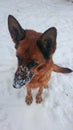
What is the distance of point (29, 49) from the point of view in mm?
2402

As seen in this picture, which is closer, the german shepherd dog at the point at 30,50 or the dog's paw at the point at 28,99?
the german shepherd dog at the point at 30,50

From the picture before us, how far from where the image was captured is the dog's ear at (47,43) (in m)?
2.34

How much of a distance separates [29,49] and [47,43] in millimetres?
207

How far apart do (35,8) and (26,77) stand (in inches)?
141

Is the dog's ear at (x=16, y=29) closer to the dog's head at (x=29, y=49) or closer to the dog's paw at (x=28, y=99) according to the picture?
the dog's head at (x=29, y=49)

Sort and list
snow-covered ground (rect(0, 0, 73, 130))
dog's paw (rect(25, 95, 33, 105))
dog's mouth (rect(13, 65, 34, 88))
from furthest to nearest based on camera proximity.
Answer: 1. dog's paw (rect(25, 95, 33, 105))
2. snow-covered ground (rect(0, 0, 73, 130))
3. dog's mouth (rect(13, 65, 34, 88))

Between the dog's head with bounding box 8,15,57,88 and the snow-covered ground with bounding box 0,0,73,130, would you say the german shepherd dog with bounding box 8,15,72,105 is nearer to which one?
the dog's head with bounding box 8,15,57,88

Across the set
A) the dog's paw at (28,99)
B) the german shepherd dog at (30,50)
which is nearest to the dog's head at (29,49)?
the german shepherd dog at (30,50)

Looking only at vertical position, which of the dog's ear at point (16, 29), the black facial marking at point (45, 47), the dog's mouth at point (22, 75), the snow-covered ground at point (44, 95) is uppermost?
the dog's ear at point (16, 29)

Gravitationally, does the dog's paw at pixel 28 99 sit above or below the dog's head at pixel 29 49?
below

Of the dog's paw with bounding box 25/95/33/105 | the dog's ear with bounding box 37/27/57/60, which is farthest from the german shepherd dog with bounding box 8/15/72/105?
the dog's paw with bounding box 25/95/33/105

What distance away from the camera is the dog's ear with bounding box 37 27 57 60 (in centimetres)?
234

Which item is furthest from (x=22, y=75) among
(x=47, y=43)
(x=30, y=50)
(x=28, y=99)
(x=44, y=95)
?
(x=44, y=95)

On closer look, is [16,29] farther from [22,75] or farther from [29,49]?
[22,75]
